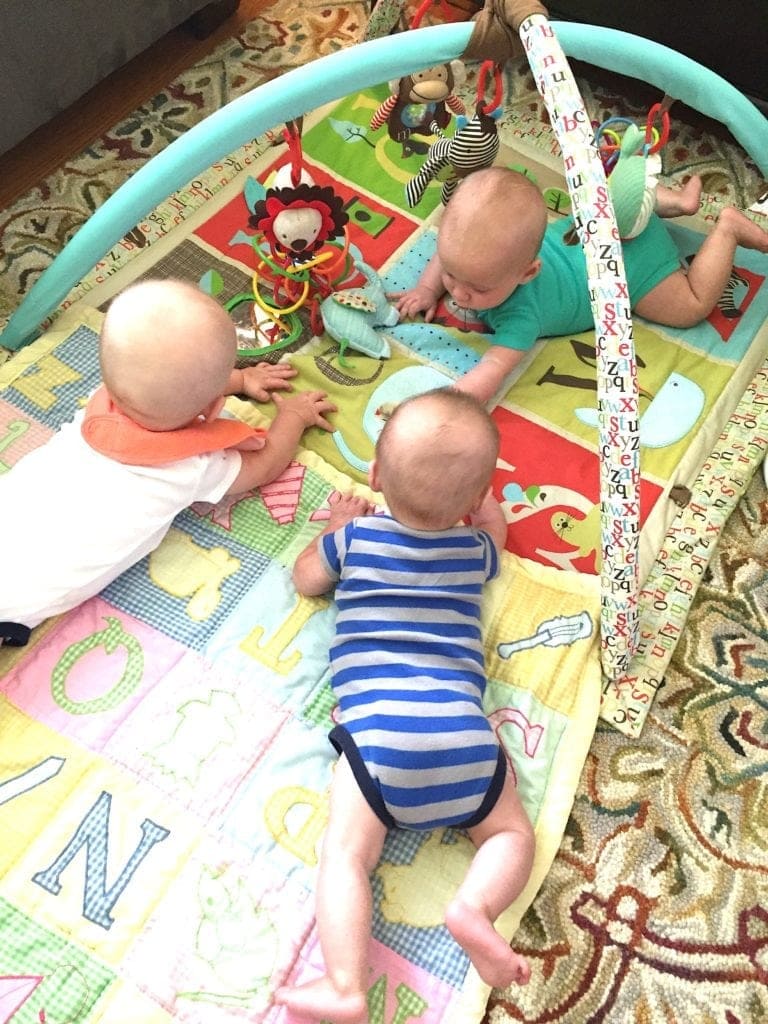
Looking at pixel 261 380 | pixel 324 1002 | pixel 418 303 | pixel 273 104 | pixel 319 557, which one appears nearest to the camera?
pixel 324 1002

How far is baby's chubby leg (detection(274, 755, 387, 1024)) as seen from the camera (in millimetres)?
875

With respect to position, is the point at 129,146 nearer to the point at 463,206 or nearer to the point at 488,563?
the point at 463,206

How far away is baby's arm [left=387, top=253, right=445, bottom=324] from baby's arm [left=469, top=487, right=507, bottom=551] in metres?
0.40

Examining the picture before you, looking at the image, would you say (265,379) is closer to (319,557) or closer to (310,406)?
(310,406)

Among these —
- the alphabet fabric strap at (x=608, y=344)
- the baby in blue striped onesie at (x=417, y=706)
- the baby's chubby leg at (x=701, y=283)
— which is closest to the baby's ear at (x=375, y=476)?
the baby in blue striped onesie at (x=417, y=706)

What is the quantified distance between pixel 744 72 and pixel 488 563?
3.59 feet

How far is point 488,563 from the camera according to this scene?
1.12m

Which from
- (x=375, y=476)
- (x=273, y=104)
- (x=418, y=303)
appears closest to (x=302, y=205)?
(x=273, y=104)

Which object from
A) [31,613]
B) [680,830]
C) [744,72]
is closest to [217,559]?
[31,613]

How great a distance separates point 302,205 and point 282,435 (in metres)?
0.35

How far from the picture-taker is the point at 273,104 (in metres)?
1.24

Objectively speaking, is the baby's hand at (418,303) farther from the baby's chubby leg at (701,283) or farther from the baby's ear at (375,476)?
the baby's ear at (375,476)

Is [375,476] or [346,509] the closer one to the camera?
[375,476]

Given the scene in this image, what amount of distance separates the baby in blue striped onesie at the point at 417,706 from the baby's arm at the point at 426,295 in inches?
18.0
